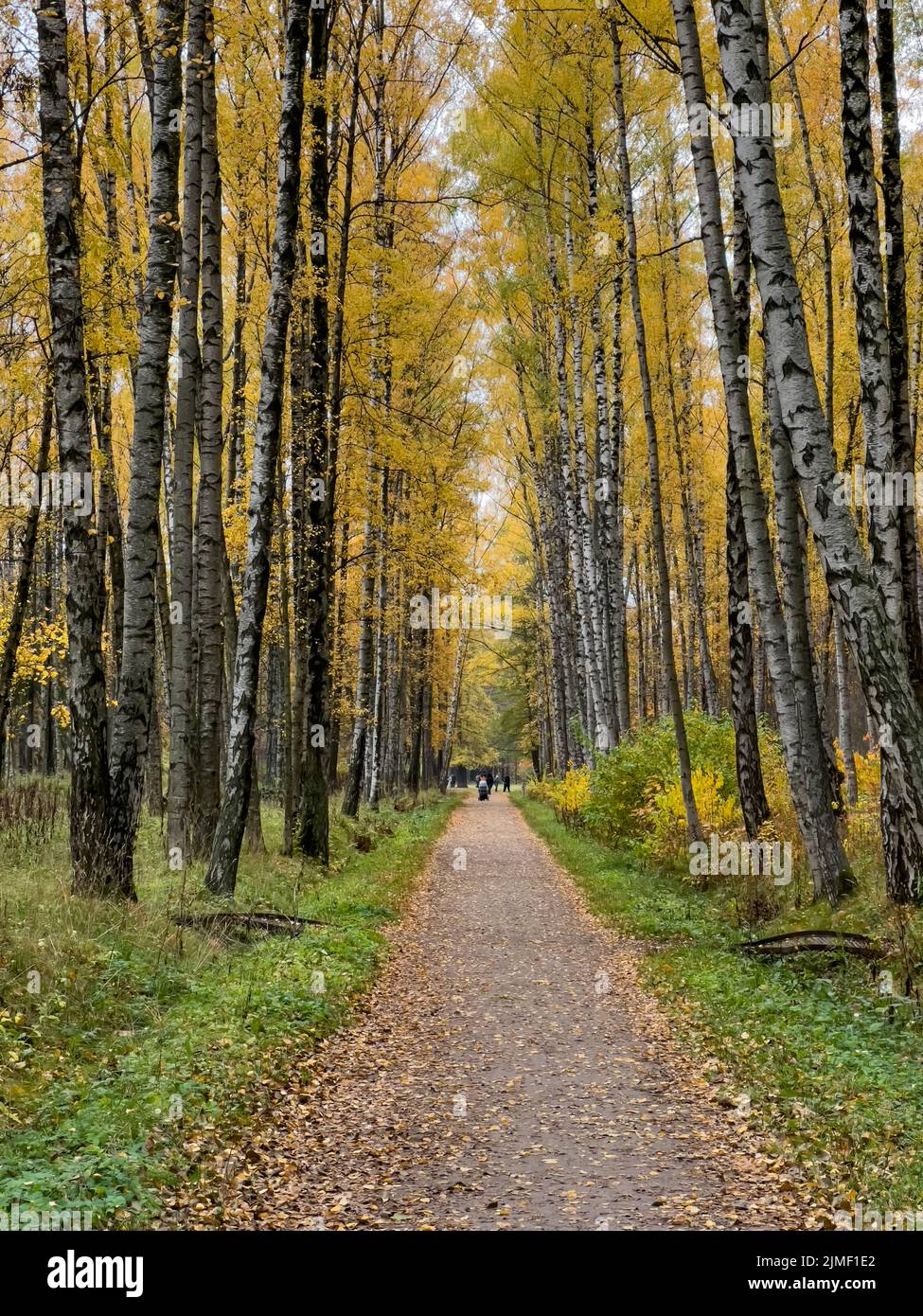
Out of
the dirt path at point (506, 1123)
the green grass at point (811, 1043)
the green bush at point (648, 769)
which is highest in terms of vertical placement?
the green bush at point (648, 769)

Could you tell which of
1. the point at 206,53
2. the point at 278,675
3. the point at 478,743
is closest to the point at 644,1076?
the point at 206,53

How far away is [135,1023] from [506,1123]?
8.07ft

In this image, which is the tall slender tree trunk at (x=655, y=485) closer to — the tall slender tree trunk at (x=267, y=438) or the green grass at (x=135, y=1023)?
the tall slender tree trunk at (x=267, y=438)

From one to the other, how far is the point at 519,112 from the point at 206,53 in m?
7.71

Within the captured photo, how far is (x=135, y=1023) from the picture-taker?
5.83m

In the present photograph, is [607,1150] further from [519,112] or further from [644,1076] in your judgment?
[519,112]

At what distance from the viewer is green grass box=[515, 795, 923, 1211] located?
414 cm

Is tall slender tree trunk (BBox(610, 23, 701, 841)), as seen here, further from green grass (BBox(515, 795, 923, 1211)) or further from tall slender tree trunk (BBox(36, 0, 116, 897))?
tall slender tree trunk (BBox(36, 0, 116, 897))

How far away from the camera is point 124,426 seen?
2039 cm

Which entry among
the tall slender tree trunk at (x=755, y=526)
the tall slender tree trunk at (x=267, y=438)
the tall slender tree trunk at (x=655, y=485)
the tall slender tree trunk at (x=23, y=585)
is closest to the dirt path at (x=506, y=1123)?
the tall slender tree trunk at (x=755, y=526)

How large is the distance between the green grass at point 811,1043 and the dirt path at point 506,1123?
25 centimetres

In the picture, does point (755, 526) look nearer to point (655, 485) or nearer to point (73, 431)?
point (655, 485)

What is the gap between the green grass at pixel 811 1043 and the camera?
13.6 ft

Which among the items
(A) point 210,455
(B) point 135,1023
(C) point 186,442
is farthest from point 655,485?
(B) point 135,1023
